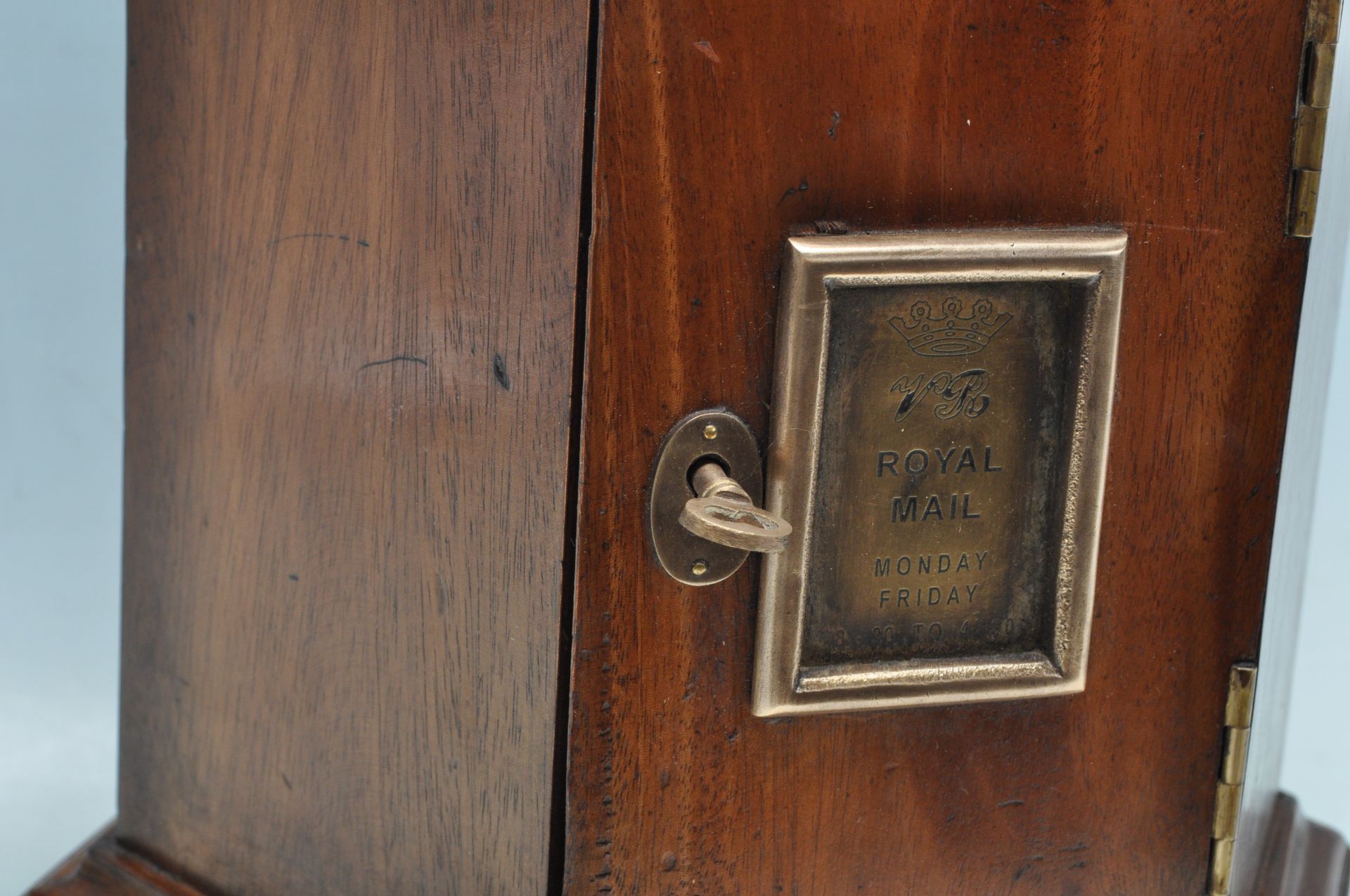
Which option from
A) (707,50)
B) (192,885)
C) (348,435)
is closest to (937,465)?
(707,50)

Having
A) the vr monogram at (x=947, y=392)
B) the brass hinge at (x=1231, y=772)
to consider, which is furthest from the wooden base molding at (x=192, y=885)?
the vr monogram at (x=947, y=392)

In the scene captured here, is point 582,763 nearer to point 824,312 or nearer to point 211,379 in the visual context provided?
point 824,312

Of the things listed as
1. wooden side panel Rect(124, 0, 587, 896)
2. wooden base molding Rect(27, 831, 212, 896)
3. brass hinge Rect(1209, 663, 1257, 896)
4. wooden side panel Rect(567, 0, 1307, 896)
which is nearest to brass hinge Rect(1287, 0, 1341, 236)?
wooden side panel Rect(567, 0, 1307, 896)

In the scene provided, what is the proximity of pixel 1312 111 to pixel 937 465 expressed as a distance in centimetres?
30

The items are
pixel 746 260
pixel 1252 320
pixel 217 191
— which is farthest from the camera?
pixel 217 191

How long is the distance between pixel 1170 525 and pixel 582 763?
380mm

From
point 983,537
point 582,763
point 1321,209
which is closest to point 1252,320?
point 1321,209

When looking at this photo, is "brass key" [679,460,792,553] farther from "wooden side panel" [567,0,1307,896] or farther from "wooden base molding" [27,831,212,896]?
"wooden base molding" [27,831,212,896]

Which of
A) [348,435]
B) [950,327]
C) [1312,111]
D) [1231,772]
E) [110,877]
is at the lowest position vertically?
[110,877]

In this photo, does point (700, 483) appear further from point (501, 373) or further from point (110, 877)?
point (110, 877)

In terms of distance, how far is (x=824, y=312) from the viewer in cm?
84

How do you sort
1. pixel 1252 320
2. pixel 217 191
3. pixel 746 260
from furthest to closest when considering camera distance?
pixel 217 191 < pixel 1252 320 < pixel 746 260

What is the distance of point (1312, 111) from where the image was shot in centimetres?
92

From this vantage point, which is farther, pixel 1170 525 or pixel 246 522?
pixel 246 522
